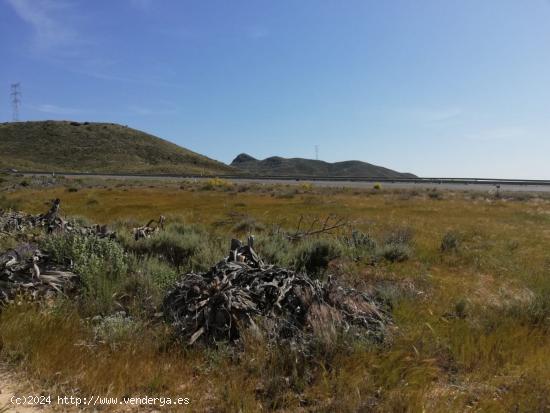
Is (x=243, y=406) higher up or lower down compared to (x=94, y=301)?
lower down

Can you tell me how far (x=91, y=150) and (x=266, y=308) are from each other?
129 meters

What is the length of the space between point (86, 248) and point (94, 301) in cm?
173

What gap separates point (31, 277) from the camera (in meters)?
5.51

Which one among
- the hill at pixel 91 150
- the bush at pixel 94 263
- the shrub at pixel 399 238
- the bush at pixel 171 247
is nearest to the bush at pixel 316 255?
the bush at pixel 171 247

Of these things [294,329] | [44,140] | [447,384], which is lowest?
[447,384]

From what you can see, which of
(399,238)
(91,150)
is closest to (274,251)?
(399,238)

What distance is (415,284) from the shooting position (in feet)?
24.0

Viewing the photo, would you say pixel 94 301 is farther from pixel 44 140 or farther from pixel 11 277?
pixel 44 140

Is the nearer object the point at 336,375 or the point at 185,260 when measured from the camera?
the point at 336,375

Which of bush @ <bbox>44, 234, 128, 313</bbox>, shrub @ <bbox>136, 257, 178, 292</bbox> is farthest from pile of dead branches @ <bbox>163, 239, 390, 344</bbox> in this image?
bush @ <bbox>44, 234, 128, 313</bbox>

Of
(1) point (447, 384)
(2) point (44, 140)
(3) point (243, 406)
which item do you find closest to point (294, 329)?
(3) point (243, 406)

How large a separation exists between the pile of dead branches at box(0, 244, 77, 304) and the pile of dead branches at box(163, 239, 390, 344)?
1.45 meters

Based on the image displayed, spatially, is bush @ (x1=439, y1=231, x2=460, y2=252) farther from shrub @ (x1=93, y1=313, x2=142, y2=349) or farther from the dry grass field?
shrub @ (x1=93, y1=313, x2=142, y2=349)

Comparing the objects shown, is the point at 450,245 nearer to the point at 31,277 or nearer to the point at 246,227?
the point at 246,227
